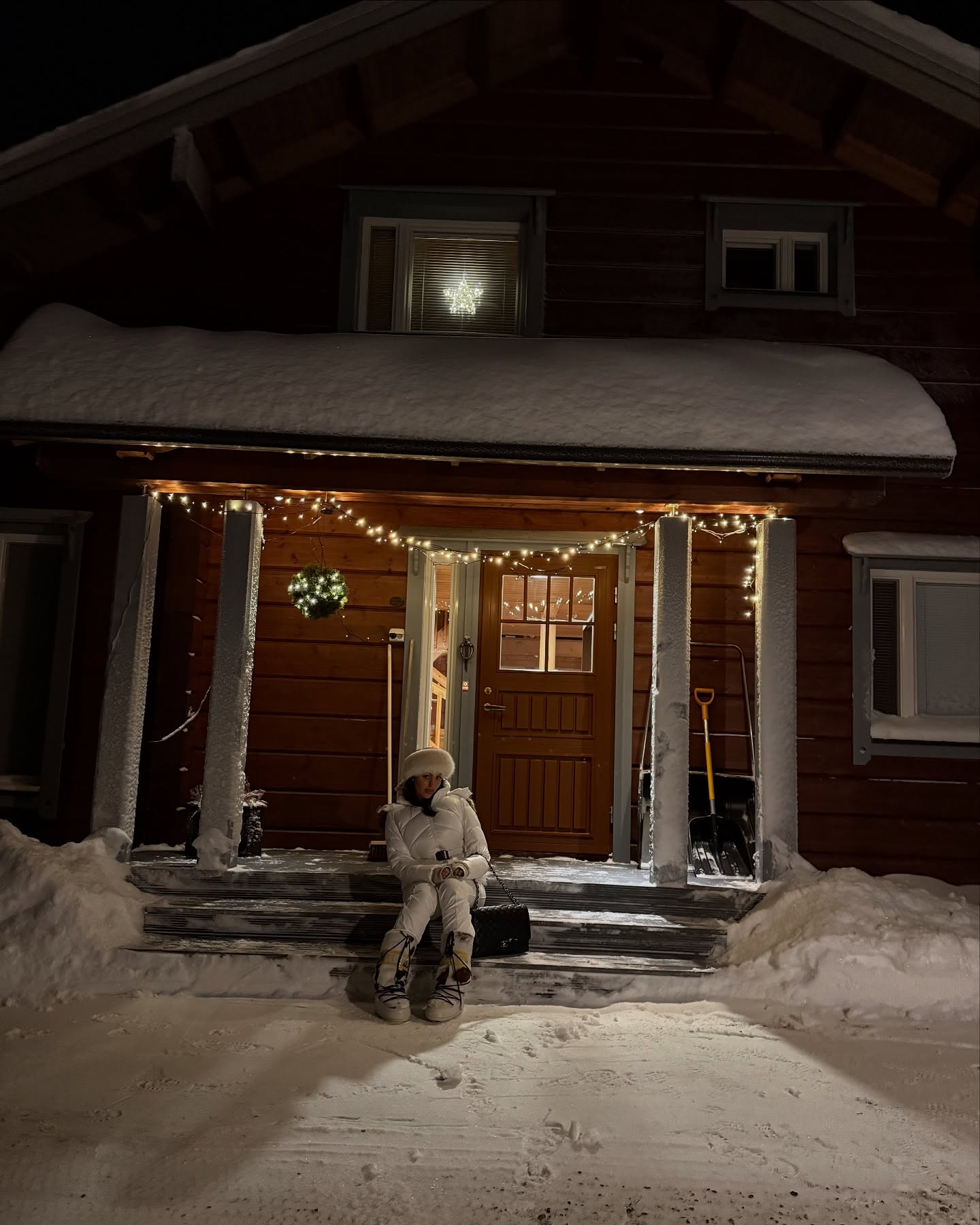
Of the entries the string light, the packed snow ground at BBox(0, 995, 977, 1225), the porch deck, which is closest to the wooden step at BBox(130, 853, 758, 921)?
the porch deck

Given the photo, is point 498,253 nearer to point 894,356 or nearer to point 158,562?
point 894,356

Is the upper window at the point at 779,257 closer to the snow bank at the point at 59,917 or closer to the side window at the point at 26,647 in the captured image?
the side window at the point at 26,647

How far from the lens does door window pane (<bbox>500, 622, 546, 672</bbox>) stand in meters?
7.29

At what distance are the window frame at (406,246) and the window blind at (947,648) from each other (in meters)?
3.56

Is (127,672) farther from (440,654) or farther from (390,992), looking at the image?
(440,654)

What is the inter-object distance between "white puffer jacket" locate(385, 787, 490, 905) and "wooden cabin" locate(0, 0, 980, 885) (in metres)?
1.29

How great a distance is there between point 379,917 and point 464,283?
4733mm

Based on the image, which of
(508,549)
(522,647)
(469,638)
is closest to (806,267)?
(508,549)

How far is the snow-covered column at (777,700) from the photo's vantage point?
18.8 ft

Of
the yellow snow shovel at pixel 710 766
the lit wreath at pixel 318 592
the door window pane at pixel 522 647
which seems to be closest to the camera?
the yellow snow shovel at pixel 710 766

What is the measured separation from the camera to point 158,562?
685cm

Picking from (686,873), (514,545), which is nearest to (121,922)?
(686,873)

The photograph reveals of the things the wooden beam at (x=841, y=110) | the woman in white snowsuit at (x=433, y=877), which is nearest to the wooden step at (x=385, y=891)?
the woman in white snowsuit at (x=433, y=877)

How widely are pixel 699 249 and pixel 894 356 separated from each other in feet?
5.28
